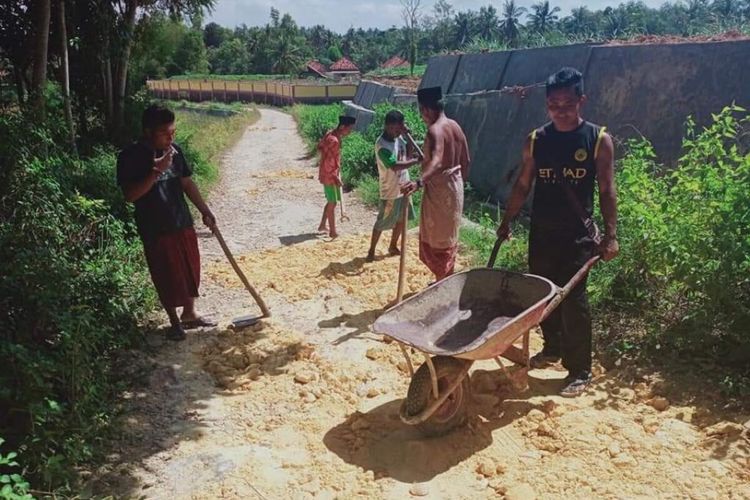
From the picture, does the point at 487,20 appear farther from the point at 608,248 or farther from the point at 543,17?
the point at 608,248

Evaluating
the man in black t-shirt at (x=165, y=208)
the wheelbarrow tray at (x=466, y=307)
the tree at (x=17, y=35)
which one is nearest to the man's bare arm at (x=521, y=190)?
the wheelbarrow tray at (x=466, y=307)

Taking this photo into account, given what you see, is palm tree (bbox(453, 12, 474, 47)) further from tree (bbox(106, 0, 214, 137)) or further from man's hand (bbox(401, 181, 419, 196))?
man's hand (bbox(401, 181, 419, 196))

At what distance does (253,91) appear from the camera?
47125 millimetres

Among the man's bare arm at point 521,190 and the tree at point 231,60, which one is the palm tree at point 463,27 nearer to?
the tree at point 231,60

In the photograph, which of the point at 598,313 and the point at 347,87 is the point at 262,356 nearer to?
the point at 598,313

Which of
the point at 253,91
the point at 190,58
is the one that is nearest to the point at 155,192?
the point at 253,91

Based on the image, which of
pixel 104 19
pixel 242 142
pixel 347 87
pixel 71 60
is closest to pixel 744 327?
pixel 104 19

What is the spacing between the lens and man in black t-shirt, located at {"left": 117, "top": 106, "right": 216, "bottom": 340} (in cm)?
421

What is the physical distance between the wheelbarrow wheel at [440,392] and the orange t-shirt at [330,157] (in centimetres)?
465

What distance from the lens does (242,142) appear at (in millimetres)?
21156

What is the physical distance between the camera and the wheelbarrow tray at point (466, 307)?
3.41 metres

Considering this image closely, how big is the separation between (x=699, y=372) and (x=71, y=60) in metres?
12.8

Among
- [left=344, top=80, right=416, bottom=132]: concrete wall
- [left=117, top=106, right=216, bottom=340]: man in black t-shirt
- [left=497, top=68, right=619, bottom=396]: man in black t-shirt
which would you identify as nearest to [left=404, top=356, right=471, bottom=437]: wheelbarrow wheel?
[left=497, top=68, right=619, bottom=396]: man in black t-shirt

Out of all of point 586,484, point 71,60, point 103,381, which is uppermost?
point 71,60
